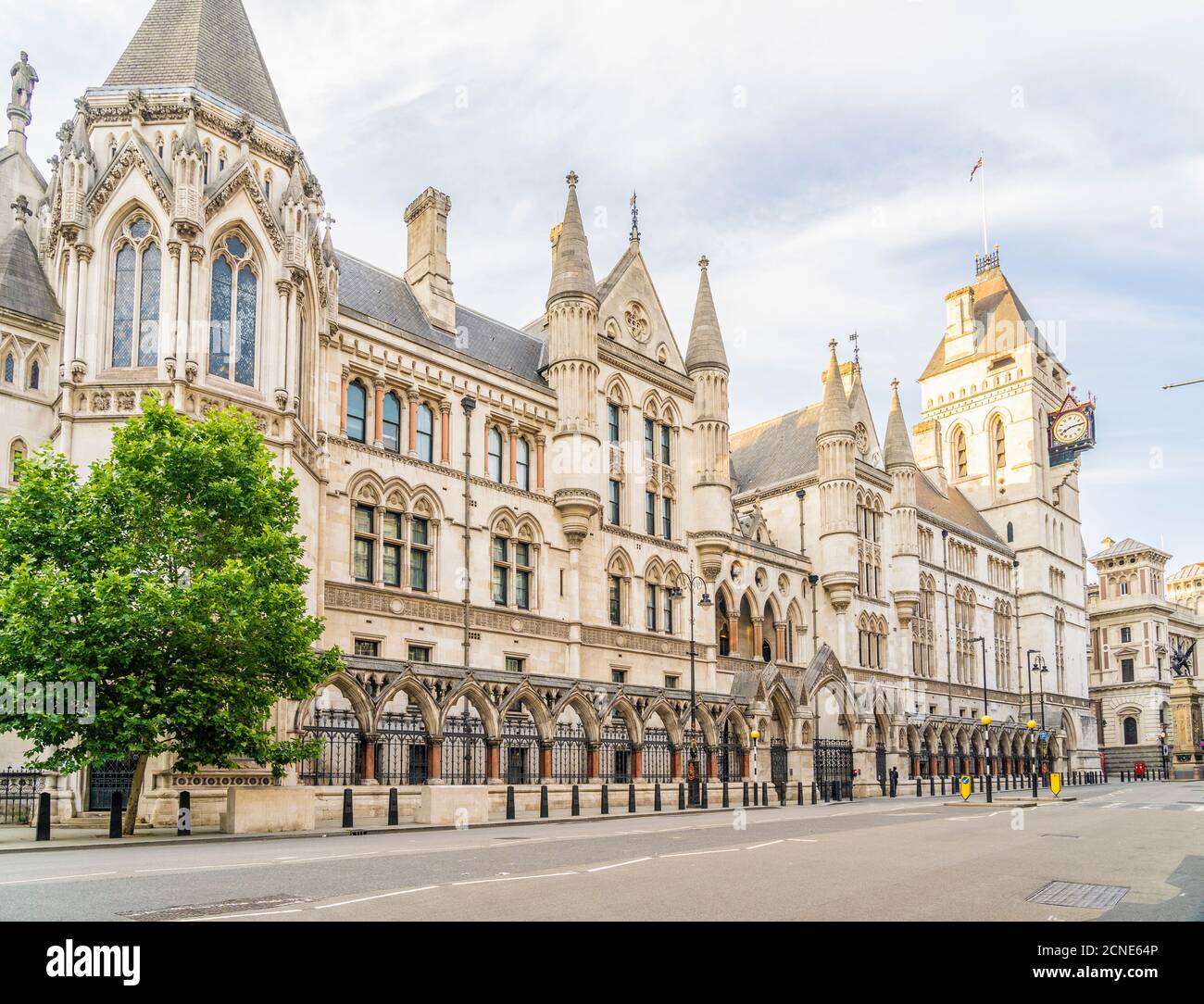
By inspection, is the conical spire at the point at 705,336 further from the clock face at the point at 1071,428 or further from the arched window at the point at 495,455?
the clock face at the point at 1071,428

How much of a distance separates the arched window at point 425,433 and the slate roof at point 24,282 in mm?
11017

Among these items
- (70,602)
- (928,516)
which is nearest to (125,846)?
(70,602)

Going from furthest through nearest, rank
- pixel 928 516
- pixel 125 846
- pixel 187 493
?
1. pixel 928 516
2. pixel 187 493
3. pixel 125 846

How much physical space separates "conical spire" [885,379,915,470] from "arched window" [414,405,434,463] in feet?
110

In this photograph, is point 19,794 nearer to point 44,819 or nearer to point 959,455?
point 44,819

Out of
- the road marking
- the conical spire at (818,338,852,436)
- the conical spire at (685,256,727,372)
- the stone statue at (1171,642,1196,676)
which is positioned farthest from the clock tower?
the road marking

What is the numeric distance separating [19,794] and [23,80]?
2794cm

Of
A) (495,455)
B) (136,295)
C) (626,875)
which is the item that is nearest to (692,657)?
(495,455)

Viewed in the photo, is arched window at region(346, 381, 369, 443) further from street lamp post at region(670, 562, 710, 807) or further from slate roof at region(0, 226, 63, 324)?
street lamp post at region(670, 562, 710, 807)

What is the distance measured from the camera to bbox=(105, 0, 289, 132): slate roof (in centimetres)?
3028

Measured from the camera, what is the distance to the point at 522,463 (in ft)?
131
